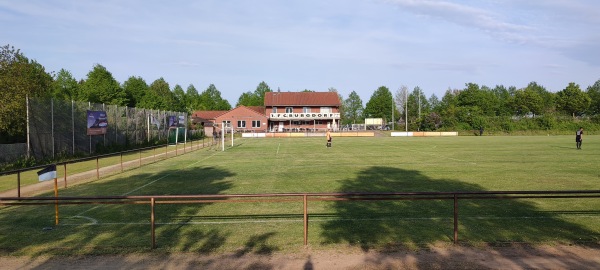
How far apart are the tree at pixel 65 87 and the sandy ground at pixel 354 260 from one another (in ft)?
256

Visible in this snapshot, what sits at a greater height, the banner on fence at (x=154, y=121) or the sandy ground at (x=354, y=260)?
the banner on fence at (x=154, y=121)

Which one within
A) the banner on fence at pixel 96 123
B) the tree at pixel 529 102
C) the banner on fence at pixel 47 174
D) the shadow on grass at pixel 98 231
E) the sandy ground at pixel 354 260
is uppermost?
the tree at pixel 529 102

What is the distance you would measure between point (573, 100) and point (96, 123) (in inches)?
4313

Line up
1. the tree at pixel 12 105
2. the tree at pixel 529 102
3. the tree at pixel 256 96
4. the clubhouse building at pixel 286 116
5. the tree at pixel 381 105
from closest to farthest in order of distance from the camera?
the tree at pixel 12 105 < the clubhouse building at pixel 286 116 < the tree at pixel 529 102 < the tree at pixel 381 105 < the tree at pixel 256 96

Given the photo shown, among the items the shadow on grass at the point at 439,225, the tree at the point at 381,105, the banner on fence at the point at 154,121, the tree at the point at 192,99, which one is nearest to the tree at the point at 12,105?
the banner on fence at the point at 154,121

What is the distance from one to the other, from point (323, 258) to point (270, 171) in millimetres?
14521

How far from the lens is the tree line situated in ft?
96.7

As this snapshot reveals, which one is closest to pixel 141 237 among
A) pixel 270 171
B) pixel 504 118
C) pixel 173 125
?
pixel 270 171

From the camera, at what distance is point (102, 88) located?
8156 cm

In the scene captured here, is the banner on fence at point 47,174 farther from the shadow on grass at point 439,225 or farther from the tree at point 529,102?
the tree at point 529,102

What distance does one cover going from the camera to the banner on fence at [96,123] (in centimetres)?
3235

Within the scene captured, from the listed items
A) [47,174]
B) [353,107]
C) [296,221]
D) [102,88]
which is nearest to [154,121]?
[102,88]

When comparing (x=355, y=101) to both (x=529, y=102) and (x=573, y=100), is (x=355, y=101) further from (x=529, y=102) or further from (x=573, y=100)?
(x=573, y=100)

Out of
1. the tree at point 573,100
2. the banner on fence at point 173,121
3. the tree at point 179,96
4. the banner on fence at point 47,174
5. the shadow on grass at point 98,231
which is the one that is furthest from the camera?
the tree at point 179,96
